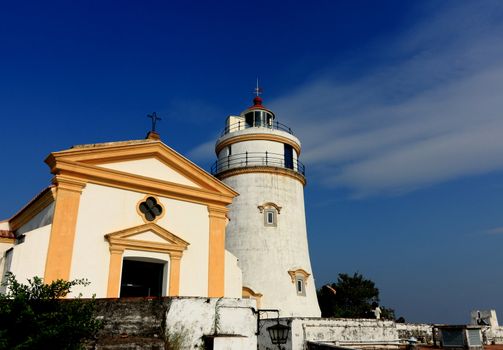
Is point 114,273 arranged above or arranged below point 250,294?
below

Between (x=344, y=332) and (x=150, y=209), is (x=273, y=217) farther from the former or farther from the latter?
(x=150, y=209)

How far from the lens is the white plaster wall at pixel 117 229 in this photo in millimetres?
13109

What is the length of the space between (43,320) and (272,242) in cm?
1652

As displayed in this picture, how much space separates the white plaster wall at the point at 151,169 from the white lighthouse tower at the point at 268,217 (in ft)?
26.3

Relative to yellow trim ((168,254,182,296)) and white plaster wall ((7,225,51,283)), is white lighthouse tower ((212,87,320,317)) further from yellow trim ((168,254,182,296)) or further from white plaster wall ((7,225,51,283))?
white plaster wall ((7,225,51,283))

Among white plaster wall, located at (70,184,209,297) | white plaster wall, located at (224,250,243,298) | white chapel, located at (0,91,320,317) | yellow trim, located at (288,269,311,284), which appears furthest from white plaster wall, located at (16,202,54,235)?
yellow trim, located at (288,269,311,284)

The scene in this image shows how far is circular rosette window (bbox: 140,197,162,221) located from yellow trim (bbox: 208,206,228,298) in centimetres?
208

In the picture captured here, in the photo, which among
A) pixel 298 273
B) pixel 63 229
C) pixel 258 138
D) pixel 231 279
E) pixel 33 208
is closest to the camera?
pixel 63 229

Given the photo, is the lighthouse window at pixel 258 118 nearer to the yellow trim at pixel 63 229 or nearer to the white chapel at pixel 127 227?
the white chapel at pixel 127 227

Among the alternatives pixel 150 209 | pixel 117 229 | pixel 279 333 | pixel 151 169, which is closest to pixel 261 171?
pixel 151 169

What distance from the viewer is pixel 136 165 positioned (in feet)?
48.9

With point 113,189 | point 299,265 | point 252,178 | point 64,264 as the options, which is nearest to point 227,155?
point 252,178

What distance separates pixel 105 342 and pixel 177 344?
1383 mm

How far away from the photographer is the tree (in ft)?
132
